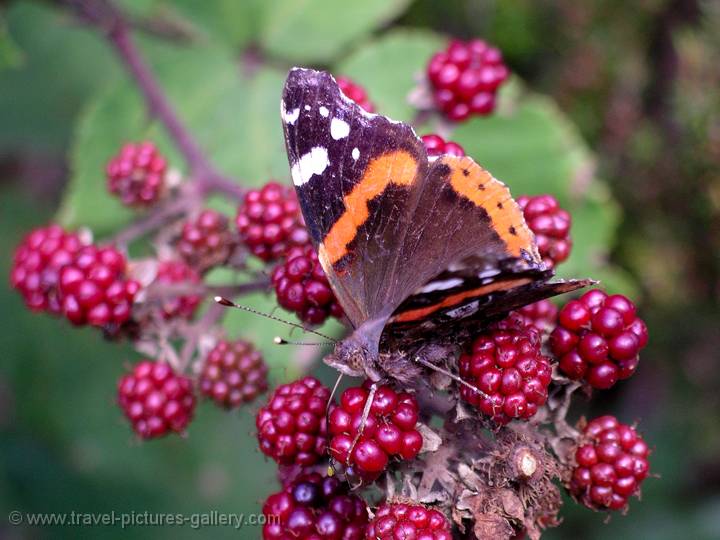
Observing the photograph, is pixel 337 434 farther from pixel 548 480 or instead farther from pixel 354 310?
pixel 548 480

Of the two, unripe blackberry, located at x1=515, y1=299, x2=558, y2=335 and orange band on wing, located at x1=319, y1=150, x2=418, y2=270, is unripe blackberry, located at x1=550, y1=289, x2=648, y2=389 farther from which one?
orange band on wing, located at x1=319, y1=150, x2=418, y2=270

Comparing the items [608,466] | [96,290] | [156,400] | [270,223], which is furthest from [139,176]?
[608,466]

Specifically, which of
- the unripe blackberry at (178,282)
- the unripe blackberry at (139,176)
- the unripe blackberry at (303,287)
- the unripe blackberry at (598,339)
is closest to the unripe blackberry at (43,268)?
the unripe blackberry at (178,282)

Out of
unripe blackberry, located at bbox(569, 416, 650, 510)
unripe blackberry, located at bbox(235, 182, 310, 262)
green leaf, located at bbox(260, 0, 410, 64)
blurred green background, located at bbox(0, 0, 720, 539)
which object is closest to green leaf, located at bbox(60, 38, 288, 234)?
blurred green background, located at bbox(0, 0, 720, 539)

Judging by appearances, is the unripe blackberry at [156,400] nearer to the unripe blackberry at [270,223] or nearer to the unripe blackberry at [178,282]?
the unripe blackberry at [178,282]

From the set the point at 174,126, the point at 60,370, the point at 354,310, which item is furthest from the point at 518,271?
the point at 60,370

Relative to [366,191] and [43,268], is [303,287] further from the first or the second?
[43,268]
